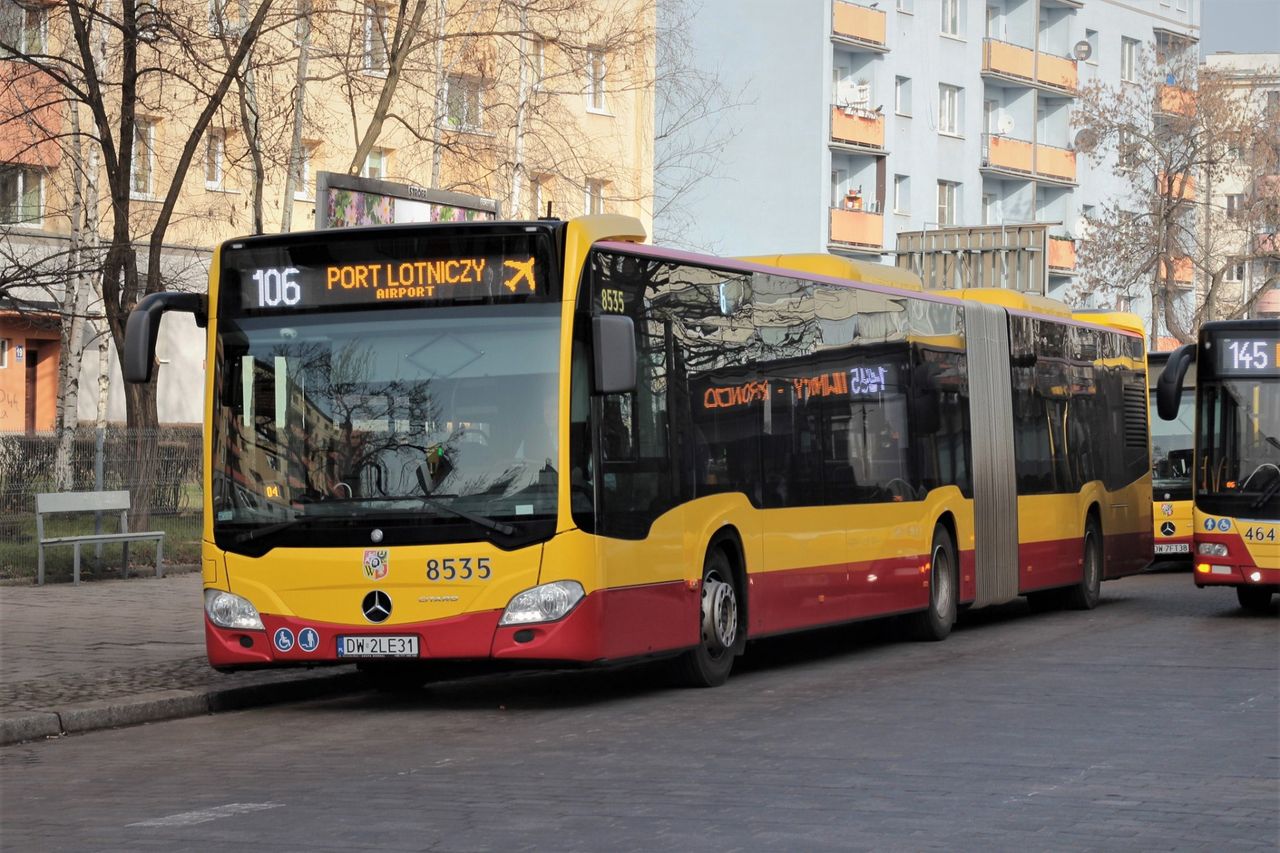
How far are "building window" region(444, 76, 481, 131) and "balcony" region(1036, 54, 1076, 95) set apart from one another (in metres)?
37.6

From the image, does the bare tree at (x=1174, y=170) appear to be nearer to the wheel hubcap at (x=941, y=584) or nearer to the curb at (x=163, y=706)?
the wheel hubcap at (x=941, y=584)

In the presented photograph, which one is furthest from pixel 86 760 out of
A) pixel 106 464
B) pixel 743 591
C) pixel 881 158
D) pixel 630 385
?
pixel 881 158

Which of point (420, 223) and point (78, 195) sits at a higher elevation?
point (78, 195)

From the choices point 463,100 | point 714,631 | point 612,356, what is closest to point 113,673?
point 714,631

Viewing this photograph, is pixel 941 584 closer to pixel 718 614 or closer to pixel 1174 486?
pixel 718 614

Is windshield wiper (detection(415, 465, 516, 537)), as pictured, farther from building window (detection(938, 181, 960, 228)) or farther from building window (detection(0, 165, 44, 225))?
building window (detection(938, 181, 960, 228))

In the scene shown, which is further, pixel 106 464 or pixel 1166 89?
pixel 1166 89

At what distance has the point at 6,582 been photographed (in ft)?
73.0

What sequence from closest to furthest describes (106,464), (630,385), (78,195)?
(630,385) → (106,464) → (78,195)

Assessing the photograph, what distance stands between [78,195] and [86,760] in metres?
24.4

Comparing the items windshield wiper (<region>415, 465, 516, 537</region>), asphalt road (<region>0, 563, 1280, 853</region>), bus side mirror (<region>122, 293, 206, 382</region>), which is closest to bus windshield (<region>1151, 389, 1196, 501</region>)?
asphalt road (<region>0, 563, 1280, 853</region>)

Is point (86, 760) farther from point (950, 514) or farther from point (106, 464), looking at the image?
point (106, 464)

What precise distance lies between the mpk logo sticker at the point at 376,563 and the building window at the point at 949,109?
56335mm

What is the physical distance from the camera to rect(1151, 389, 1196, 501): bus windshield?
97.6 feet
